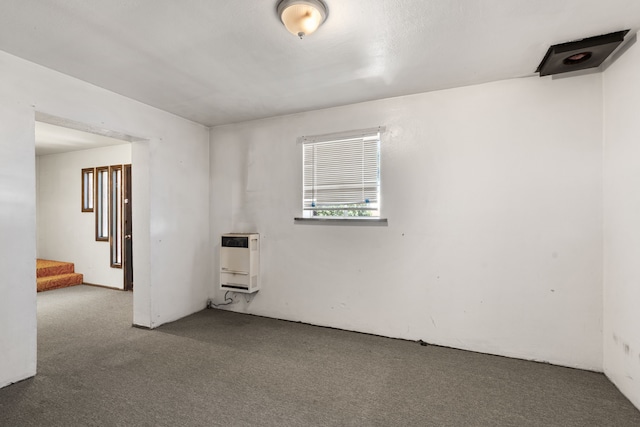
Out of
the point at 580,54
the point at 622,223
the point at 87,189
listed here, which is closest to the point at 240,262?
the point at 622,223

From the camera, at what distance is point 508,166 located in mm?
2742

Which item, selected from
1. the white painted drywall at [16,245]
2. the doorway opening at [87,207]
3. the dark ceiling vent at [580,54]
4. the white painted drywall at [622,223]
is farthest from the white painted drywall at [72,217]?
the white painted drywall at [622,223]

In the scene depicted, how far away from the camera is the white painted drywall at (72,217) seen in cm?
546

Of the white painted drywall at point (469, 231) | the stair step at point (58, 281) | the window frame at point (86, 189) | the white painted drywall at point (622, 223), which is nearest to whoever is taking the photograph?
the white painted drywall at point (622, 223)

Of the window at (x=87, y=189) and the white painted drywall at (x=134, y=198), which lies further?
the window at (x=87, y=189)

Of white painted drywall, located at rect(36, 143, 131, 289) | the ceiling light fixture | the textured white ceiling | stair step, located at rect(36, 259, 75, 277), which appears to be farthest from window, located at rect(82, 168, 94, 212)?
the ceiling light fixture

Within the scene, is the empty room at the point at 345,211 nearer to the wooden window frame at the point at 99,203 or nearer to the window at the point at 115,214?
the window at the point at 115,214

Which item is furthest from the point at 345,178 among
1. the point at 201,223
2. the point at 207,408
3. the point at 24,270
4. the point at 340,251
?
the point at 24,270

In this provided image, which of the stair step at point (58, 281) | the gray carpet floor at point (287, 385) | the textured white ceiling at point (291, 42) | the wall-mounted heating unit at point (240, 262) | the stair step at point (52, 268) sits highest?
the textured white ceiling at point (291, 42)

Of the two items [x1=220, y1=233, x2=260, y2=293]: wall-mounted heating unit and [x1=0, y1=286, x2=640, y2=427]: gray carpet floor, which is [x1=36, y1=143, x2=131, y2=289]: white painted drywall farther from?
[x1=220, y1=233, x2=260, y2=293]: wall-mounted heating unit

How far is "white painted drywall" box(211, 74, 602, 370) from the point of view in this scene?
8.34 ft

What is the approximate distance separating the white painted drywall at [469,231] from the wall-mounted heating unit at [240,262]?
0.23 meters

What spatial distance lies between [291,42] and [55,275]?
237 inches

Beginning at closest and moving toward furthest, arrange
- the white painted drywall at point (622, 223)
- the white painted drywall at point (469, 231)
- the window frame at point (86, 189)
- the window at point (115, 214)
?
1. the white painted drywall at point (622, 223)
2. the white painted drywall at point (469, 231)
3. the window at point (115, 214)
4. the window frame at point (86, 189)
